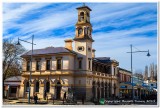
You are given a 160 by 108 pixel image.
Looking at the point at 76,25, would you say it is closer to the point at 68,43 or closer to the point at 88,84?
the point at 68,43

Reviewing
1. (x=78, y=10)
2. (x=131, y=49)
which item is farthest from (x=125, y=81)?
(x=78, y=10)

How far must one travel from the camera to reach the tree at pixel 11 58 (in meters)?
26.1

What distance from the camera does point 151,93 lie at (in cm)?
2334

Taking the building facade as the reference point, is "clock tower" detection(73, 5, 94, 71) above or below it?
above

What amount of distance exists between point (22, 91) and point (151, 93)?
1141 centimetres

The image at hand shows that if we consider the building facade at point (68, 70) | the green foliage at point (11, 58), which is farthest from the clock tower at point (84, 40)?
the green foliage at point (11, 58)

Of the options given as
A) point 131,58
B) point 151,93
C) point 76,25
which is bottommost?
point 151,93

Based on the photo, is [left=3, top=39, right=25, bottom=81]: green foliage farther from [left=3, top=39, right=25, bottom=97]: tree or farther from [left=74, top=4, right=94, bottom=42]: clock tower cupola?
[left=74, top=4, right=94, bottom=42]: clock tower cupola

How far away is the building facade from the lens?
27.9 meters

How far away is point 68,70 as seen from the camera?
92.9 feet

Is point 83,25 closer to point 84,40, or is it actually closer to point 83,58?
point 84,40

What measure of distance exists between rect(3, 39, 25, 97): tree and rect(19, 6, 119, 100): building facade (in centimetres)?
61

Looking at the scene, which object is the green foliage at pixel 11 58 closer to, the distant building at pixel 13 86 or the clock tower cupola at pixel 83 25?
the distant building at pixel 13 86

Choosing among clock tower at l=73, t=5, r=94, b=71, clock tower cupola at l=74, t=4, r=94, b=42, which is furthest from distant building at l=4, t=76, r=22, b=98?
clock tower cupola at l=74, t=4, r=94, b=42
